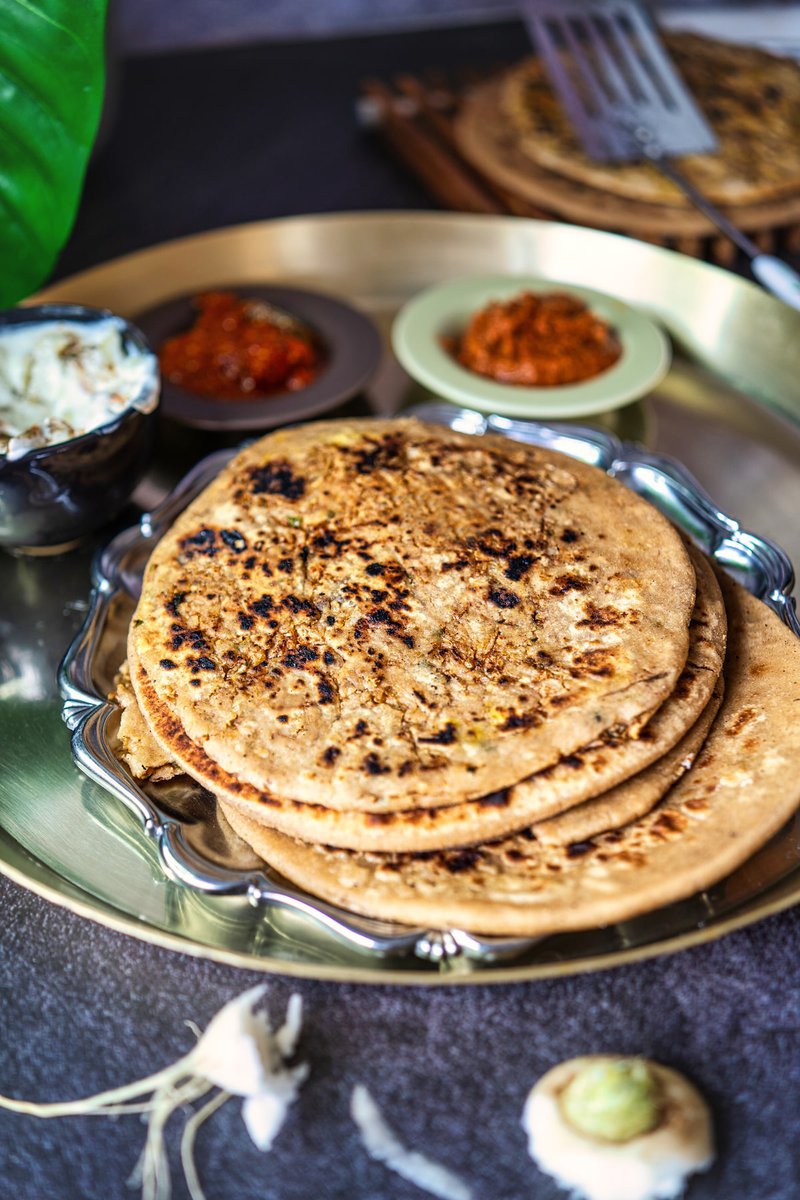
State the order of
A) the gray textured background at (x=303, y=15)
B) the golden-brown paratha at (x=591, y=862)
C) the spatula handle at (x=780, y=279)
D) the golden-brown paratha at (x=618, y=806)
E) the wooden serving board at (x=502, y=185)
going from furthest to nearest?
the gray textured background at (x=303, y=15)
the wooden serving board at (x=502, y=185)
the spatula handle at (x=780, y=279)
the golden-brown paratha at (x=618, y=806)
the golden-brown paratha at (x=591, y=862)

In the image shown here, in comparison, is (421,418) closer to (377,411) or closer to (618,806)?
(377,411)

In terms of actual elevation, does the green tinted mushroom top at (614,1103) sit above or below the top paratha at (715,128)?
below

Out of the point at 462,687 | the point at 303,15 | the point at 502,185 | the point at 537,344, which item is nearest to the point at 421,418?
the point at 537,344

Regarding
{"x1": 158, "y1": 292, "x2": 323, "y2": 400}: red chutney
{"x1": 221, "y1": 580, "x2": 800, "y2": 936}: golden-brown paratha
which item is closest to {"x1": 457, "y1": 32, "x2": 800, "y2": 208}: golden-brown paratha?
{"x1": 158, "y1": 292, "x2": 323, "y2": 400}: red chutney

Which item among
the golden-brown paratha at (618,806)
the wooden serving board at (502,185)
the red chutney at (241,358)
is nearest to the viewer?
the golden-brown paratha at (618,806)

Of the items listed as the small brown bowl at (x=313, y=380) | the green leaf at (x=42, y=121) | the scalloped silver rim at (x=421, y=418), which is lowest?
the scalloped silver rim at (x=421, y=418)

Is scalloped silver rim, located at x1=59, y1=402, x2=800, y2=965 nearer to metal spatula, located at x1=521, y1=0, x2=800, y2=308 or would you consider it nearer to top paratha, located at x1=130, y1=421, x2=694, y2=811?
top paratha, located at x1=130, y1=421, x2=694, y2=811

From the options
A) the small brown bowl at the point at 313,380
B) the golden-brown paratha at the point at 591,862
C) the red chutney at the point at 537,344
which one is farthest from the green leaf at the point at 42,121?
the golden-brown paratha at the point at 591,862

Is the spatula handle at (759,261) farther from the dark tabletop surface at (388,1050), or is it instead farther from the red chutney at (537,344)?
the dark tabletop surface at (388,1050)
